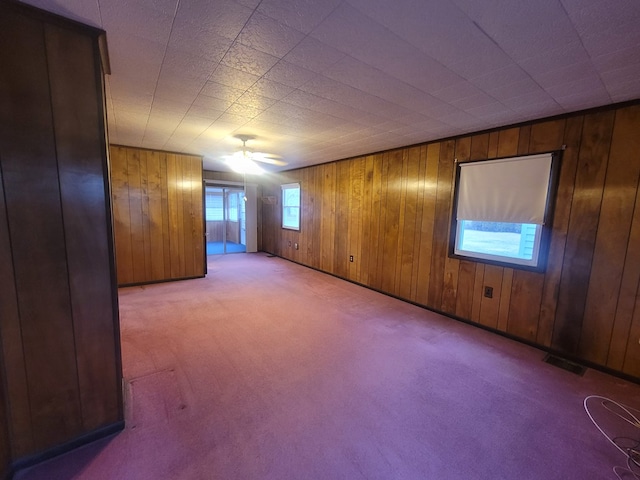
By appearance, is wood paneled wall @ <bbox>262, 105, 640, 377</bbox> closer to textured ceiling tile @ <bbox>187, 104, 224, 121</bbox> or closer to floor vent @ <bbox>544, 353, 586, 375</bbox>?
floor vent @ <bbox>544, 353, 586, 375</bbox>

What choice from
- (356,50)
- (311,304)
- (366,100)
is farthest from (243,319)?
(356,50)

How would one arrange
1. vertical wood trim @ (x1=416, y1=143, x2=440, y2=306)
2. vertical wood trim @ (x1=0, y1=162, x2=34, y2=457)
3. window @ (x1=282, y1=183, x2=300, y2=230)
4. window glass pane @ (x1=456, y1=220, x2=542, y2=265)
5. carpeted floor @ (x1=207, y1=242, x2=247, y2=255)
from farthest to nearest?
carpeted floor @ (x1=207, y1=242, x2=247, y2=255), window @ (x1=282, y1=183, x2=300, y2=230), vertical wood trim @ (x1=416, y1=143, x2=440, y2=306), window glass pane @ (x1=456, y1=220, x2=542, y2=265), vertical wood trim @ (x1=0, y1=162, x2=34, y2=457)

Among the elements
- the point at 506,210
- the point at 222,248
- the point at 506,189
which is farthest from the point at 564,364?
the point at 222,248

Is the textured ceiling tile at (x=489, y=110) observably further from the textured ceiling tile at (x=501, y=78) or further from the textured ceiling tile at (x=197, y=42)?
the textured ceiling tile at (x=197, y=42)

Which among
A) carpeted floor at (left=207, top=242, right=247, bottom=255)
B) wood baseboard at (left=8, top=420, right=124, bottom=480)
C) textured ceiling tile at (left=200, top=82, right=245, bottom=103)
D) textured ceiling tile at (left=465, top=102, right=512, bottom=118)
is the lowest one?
wood baseboard at (left=8, top=420, right=124, bottom=480)

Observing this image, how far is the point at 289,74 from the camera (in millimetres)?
1922

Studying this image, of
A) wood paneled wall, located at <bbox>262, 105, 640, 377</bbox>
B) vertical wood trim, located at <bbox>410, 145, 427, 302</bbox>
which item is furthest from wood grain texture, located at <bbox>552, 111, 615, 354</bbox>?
vertical wood trim, located at <bbox>410, 145, 427, 302</bbox>

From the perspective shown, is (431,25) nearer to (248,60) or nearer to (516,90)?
(248,60)

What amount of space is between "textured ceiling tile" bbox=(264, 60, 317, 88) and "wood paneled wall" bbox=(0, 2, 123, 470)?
1019 millimetres

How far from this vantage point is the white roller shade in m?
2.82

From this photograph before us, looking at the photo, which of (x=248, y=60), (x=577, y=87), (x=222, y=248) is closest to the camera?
(x=248, y=60)

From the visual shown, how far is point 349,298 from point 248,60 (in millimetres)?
3472

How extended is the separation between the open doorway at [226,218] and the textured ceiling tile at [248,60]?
6.81 meters

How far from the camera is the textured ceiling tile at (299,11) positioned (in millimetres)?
1243
